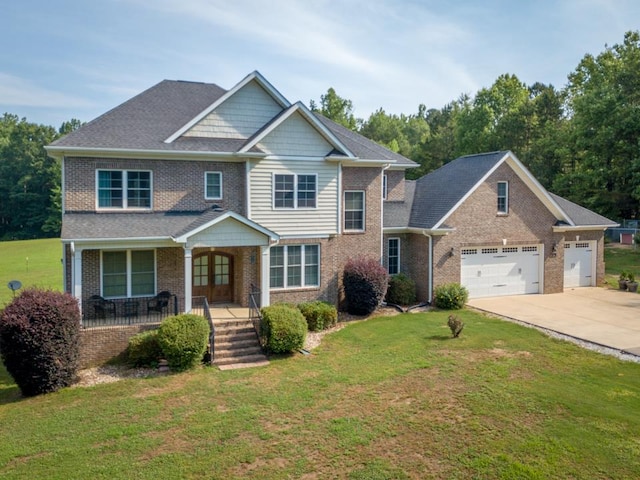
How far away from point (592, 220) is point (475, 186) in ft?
25.1

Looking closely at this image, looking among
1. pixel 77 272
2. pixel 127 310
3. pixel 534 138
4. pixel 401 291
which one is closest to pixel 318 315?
pixel 401 291

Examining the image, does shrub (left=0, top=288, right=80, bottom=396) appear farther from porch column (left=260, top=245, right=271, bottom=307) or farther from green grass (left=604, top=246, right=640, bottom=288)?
green grass (left=604, top=246, right=640, bottom=288)

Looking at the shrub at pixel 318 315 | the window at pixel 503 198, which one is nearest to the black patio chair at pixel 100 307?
the shrub at pixel 318 315

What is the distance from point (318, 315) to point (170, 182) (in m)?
7.28

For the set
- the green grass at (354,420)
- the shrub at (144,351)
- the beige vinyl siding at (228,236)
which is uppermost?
the beige vinyl siding at (228,236)

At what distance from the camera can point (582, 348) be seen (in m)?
14.8

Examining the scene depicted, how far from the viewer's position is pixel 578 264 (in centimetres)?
2528

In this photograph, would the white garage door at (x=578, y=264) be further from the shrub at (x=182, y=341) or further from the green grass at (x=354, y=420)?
the shrub at (x=182, y=341)

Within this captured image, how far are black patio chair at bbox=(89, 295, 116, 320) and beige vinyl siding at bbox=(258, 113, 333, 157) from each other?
768 cm

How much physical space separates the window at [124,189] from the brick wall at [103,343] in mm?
4791

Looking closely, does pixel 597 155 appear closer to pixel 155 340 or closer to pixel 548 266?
pixel 548 266

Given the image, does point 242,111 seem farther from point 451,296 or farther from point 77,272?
point 451,296

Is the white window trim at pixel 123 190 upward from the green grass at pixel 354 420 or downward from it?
upward

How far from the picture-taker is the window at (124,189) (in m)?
17.0
